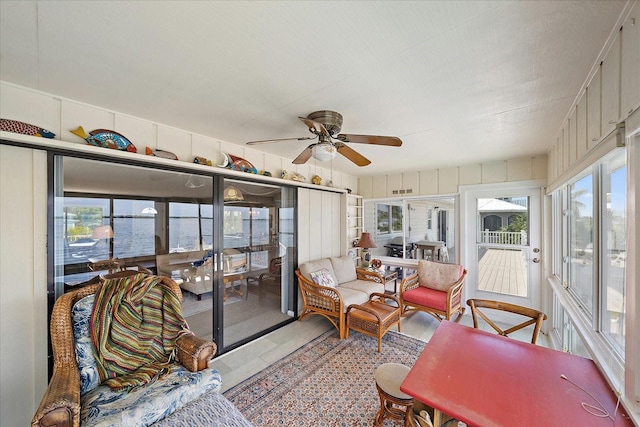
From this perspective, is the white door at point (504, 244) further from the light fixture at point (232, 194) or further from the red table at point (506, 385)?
the light fixture at point (232, 194)

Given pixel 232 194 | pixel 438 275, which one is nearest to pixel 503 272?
pixel 438 275

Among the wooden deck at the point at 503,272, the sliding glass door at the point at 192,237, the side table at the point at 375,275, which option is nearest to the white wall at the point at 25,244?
the sliding glass door at the point at 192,237

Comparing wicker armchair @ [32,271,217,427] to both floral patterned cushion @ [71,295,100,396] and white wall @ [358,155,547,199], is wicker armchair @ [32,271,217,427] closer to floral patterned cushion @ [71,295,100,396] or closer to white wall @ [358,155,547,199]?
floral patterned cushion @ [71,295,100,396]

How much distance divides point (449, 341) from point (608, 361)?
0.79 m

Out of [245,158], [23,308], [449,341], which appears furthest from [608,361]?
[23,308]

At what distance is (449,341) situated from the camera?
1.63 metres

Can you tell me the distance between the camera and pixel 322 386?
2.33 m

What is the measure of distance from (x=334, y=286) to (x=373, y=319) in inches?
36.7

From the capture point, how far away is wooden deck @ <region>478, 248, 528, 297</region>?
381 centimetres

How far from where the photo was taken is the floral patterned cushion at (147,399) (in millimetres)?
1406

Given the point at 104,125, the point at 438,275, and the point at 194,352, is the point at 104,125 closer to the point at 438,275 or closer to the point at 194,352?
the point at 194,352

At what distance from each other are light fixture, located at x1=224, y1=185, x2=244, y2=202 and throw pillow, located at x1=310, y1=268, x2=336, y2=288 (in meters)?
1.51

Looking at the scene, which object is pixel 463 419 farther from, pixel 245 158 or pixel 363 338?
pixel 245 158

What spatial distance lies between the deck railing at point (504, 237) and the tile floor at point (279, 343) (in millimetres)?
1259
